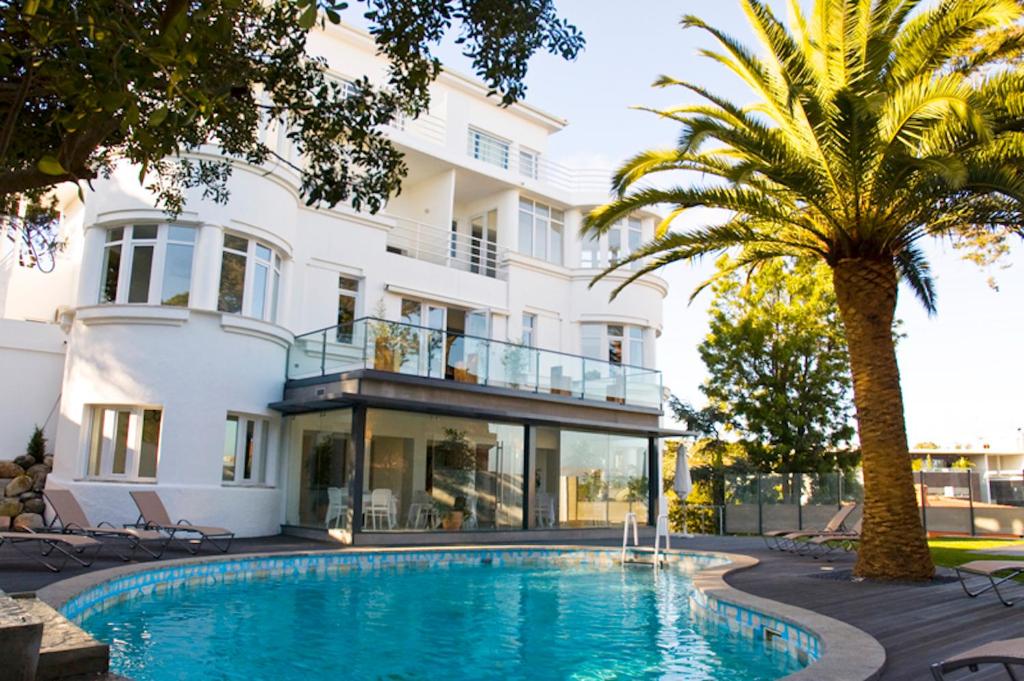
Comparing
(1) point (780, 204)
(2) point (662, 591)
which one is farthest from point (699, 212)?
(2) point (662, 591)

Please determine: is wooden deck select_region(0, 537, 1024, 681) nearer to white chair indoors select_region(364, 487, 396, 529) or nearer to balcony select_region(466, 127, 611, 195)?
white chair indoors select_region(364, 487, 396, 529)

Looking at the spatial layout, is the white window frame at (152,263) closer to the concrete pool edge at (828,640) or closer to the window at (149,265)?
the window at (149,265)

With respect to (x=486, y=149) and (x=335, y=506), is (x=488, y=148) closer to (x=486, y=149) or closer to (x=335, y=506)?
(x=486, y=149)

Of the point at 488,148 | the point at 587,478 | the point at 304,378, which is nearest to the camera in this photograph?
the point at 304,378

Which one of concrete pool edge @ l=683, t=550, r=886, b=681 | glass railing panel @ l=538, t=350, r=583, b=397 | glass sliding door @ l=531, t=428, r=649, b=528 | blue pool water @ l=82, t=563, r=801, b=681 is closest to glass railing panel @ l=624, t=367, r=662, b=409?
glass sliding door @ l=531, t=428, r=649, b=528

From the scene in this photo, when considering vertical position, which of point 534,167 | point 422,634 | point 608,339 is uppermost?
point 534,167

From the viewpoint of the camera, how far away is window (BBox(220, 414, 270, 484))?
17453mm

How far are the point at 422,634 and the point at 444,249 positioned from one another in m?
16.3

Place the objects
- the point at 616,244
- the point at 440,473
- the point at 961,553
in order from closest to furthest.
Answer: the point at 961,553 → the point at 440,473 → the point at 616,244

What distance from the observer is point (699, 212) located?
41.9ft

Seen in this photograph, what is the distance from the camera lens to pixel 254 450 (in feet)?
59.4

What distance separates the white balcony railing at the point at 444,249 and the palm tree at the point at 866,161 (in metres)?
11.9

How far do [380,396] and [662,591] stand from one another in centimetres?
703

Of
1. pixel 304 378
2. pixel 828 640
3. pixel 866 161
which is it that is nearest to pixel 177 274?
pixel 304 378
